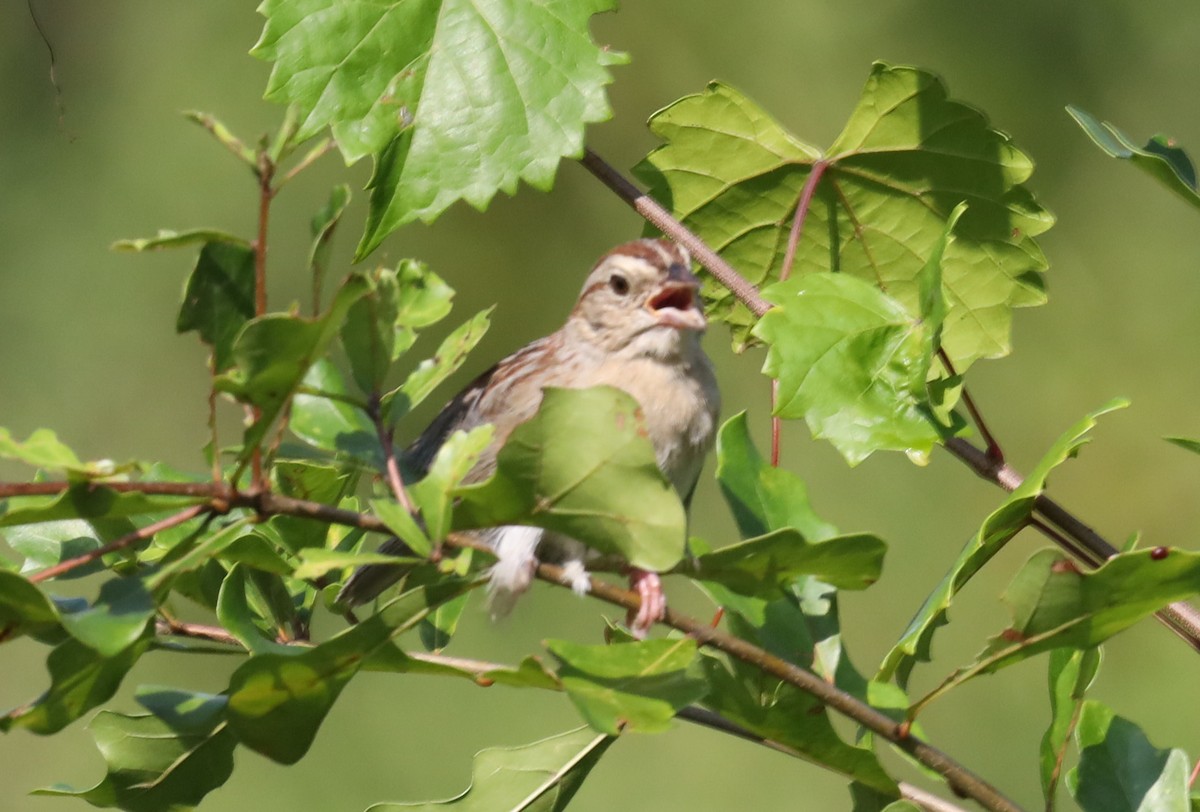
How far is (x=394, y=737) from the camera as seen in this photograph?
7.17 metres

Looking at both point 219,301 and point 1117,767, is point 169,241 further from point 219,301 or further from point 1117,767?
point 1117,767

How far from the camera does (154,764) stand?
2.08 meters

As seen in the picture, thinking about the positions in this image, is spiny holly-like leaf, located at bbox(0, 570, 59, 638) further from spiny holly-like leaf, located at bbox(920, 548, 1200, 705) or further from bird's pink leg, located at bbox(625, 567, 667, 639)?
spiny holly-like leaf, located at bbox(920, 548, 1200, 705)

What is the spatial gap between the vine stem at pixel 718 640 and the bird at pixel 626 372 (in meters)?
1.13

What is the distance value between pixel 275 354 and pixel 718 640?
2.20 ft

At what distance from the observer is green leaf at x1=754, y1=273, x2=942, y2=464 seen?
2283mm

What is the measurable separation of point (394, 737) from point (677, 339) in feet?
14.1

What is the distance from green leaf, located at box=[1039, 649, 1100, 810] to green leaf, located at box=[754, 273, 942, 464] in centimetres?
38

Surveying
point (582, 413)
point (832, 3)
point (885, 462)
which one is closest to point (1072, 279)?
point (885, 462)

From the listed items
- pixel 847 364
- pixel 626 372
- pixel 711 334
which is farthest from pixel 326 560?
pixel 711 334

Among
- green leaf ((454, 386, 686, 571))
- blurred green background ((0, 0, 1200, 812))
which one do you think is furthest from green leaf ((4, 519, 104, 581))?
blurred green background ((0, 0, 1200, 812))

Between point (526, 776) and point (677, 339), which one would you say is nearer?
point (526, 776)

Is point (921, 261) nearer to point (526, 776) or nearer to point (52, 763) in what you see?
point (526, 776)

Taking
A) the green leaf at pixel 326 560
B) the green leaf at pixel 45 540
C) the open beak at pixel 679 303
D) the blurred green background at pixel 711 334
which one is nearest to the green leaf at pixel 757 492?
the green leaf at pixel 326 560
